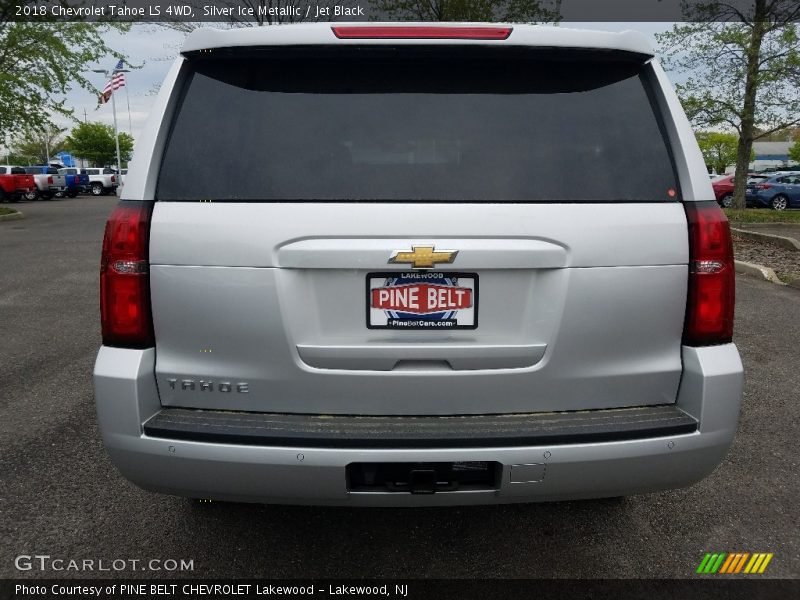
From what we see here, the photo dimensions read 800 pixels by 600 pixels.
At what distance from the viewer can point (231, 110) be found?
2.23 metres

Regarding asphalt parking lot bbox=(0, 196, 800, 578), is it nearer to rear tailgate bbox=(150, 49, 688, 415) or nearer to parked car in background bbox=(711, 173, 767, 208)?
rear tailgate bbox=(150, 49, 688, 415)

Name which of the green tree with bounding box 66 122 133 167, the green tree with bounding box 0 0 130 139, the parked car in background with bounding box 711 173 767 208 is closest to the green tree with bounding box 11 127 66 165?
the green tree with bounding box 66 122 133 167

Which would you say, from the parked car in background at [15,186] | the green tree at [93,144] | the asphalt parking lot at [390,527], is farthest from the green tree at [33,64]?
the green tree at [93,144]

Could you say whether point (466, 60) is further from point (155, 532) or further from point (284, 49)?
point (155, 532)

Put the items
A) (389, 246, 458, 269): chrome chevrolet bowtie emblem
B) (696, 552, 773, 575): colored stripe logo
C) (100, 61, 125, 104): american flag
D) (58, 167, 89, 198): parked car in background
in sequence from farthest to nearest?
(58, 167, 89, 198): parked car in background < (100, 61, 125, 104): american flag < (696, 552, 773, 575): colored stripe logo < (389, 246, 458, 269): chrome chevrolet bowtie emblem

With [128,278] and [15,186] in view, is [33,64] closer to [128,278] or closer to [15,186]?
[15,186]

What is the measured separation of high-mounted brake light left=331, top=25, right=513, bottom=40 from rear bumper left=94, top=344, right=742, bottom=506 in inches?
51.3

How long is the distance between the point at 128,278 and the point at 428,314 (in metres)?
1.04

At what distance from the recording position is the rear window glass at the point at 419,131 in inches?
85.2

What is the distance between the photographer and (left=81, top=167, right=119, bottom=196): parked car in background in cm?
4222

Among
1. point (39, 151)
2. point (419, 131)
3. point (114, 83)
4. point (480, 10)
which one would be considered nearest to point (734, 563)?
point (419, 131)

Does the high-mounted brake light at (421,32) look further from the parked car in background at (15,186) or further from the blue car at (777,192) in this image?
the parked car in background at (15,186)

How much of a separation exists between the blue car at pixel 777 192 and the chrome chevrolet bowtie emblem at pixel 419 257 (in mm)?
27354

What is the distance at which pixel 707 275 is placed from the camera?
2199mm
